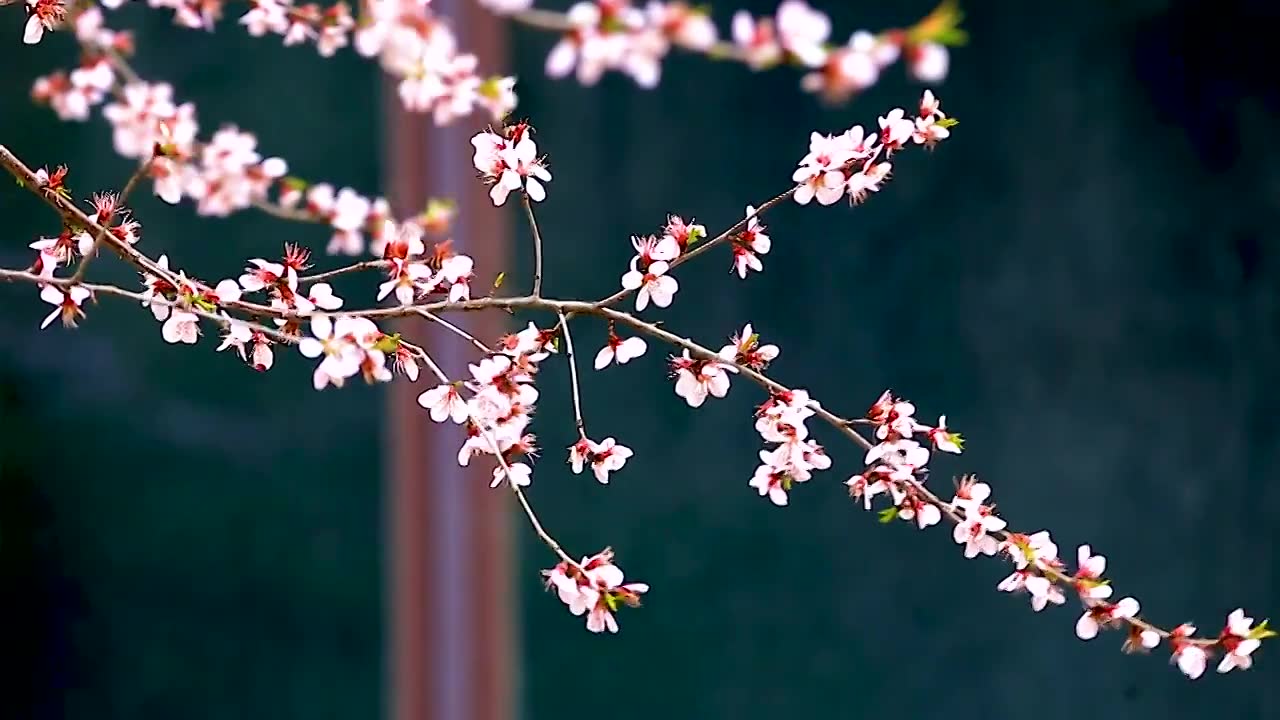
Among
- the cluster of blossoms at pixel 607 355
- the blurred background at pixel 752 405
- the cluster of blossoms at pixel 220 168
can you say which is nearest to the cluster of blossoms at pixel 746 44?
the cluster of blossoms at pixel 607 355

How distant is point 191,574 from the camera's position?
154 centimetres

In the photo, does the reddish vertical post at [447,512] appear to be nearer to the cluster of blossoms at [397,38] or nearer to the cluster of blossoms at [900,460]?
the cluster of blossoms at [397,38]

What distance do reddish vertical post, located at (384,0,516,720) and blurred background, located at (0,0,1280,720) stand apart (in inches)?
0.9

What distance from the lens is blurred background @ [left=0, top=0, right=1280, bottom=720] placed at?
1.22 meters

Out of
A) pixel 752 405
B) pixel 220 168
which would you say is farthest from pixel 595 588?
pixel 752 405

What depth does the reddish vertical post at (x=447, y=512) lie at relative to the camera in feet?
4.79

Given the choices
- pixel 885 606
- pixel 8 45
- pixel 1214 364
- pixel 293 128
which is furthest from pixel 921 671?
pixel 8 45

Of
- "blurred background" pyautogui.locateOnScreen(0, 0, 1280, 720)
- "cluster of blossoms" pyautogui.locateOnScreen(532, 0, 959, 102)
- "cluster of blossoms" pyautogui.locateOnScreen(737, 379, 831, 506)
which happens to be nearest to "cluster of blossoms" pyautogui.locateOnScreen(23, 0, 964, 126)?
"cluster of blossoms" pyautogui.locateOnScreen(532, 0, 959, 102)

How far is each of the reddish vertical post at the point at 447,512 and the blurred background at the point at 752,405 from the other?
0.08 feet

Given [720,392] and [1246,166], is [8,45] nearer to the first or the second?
[720,392]

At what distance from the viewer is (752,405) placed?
140 centimetres

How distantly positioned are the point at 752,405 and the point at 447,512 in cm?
47

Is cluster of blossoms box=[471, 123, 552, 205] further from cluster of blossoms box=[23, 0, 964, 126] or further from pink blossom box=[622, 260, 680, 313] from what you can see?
cluster of blossoms box=[23, 0, 964, 126]

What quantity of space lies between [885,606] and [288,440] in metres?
0.89
